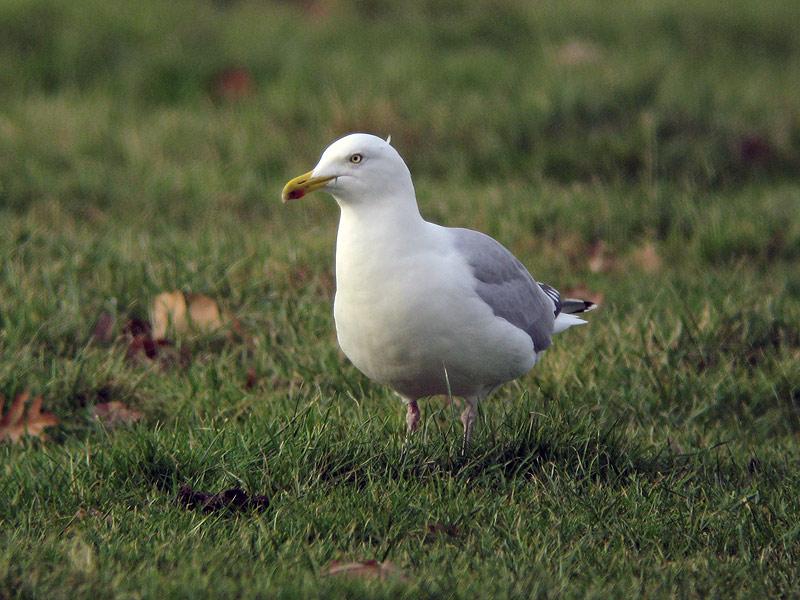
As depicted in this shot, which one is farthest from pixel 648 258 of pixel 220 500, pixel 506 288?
pixel 220 500

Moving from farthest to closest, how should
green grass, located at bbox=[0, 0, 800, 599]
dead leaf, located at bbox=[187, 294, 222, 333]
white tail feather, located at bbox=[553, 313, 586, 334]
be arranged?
dead leaf, located at bbox=[187, 294, 222, 333] → white tail feather, located at bbox=[553, 313, 586, 334] → green grass, located at bbox=[0, 0, 800, 599]

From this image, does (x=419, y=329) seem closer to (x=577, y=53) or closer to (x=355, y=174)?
(x=355, y=174)

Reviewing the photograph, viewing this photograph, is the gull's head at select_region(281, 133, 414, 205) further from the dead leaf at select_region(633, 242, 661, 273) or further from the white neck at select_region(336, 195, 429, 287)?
the dead leaf at select_region(633, 242, 661, 273)

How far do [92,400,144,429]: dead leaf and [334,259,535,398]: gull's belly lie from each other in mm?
937

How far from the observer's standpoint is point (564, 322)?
16.4ft

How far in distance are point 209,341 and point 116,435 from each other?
104 centimetres

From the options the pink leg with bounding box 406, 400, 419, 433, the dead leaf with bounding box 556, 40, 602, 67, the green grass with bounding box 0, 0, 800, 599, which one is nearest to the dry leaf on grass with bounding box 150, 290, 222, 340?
the green grass with bounding box 0, 0, 800, 599

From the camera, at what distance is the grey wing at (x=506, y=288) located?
4207 mm

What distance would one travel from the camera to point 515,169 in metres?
7.65

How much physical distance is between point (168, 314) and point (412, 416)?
1407mm

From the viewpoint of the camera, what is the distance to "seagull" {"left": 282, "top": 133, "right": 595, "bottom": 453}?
3.92 metres

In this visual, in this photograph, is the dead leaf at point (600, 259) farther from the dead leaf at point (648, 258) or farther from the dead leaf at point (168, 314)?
the dead leaf at point (168, 314)

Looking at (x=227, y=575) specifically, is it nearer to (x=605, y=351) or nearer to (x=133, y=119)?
(x=605, y=351)

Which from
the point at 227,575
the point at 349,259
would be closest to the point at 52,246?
the point at 349,259
